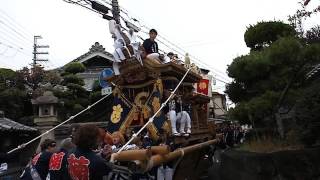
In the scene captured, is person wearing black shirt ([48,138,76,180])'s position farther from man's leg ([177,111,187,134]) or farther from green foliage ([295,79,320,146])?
green foliage ([295,79,320,146])

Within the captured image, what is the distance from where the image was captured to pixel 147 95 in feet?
30.3

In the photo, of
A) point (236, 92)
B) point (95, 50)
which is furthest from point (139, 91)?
point (95, 50)

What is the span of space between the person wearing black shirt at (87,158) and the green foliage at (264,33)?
36.3 feet

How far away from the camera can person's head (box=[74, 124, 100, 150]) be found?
13.8 feet

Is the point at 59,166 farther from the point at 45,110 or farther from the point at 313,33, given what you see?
the point at 313,33

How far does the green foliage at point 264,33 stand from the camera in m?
14.4

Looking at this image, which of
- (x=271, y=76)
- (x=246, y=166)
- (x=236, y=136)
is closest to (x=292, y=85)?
(x=271, y=76)

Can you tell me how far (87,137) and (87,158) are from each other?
0.22 metres

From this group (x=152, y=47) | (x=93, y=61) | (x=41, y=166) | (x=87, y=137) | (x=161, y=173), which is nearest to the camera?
(x=87, y=137)

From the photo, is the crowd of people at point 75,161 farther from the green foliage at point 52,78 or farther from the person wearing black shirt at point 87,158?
the green foliage at point 52,78

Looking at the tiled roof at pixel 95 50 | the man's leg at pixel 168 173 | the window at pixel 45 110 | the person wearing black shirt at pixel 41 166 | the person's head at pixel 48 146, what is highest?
the tiled roof at pixel 95 50

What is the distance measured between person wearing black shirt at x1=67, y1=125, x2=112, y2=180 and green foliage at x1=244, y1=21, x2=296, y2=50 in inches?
436

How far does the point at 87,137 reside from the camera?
4211 mm

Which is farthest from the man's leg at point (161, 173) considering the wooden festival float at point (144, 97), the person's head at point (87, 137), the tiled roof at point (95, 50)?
the tiled roof at point (95, 50)
